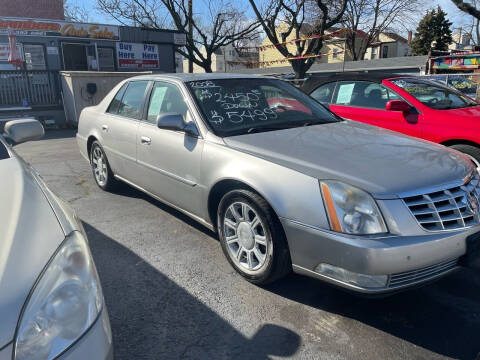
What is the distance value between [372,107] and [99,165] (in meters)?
3.84

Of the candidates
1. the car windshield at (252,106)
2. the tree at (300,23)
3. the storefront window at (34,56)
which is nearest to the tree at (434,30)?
the tree at (300,23)

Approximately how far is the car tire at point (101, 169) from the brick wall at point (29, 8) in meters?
19.5

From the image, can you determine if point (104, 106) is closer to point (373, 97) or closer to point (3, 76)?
point (373, 97)

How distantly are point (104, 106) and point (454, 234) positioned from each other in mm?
4195

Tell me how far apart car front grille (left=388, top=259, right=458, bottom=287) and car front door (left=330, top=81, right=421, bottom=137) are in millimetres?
2982

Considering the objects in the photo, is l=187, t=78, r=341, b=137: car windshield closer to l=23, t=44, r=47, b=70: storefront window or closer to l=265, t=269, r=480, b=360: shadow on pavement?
l=265, t=269, r=480, b=360: shadow on pavement

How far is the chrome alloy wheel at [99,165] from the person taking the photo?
4984 millimetres

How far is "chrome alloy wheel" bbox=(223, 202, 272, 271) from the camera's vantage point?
2.78 meters

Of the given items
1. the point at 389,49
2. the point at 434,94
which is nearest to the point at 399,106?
the point at 434,94

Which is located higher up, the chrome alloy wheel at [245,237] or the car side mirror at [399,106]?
the car side mirror at [399,106]

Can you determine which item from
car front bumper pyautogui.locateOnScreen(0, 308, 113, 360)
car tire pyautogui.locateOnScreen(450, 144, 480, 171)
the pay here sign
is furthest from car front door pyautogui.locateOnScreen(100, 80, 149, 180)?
the pay here sign

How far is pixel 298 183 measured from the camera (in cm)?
245

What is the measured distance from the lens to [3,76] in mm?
11219

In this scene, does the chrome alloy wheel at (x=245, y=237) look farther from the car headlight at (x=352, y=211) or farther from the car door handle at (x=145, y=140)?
the car door handle at (x=145, y=140)
